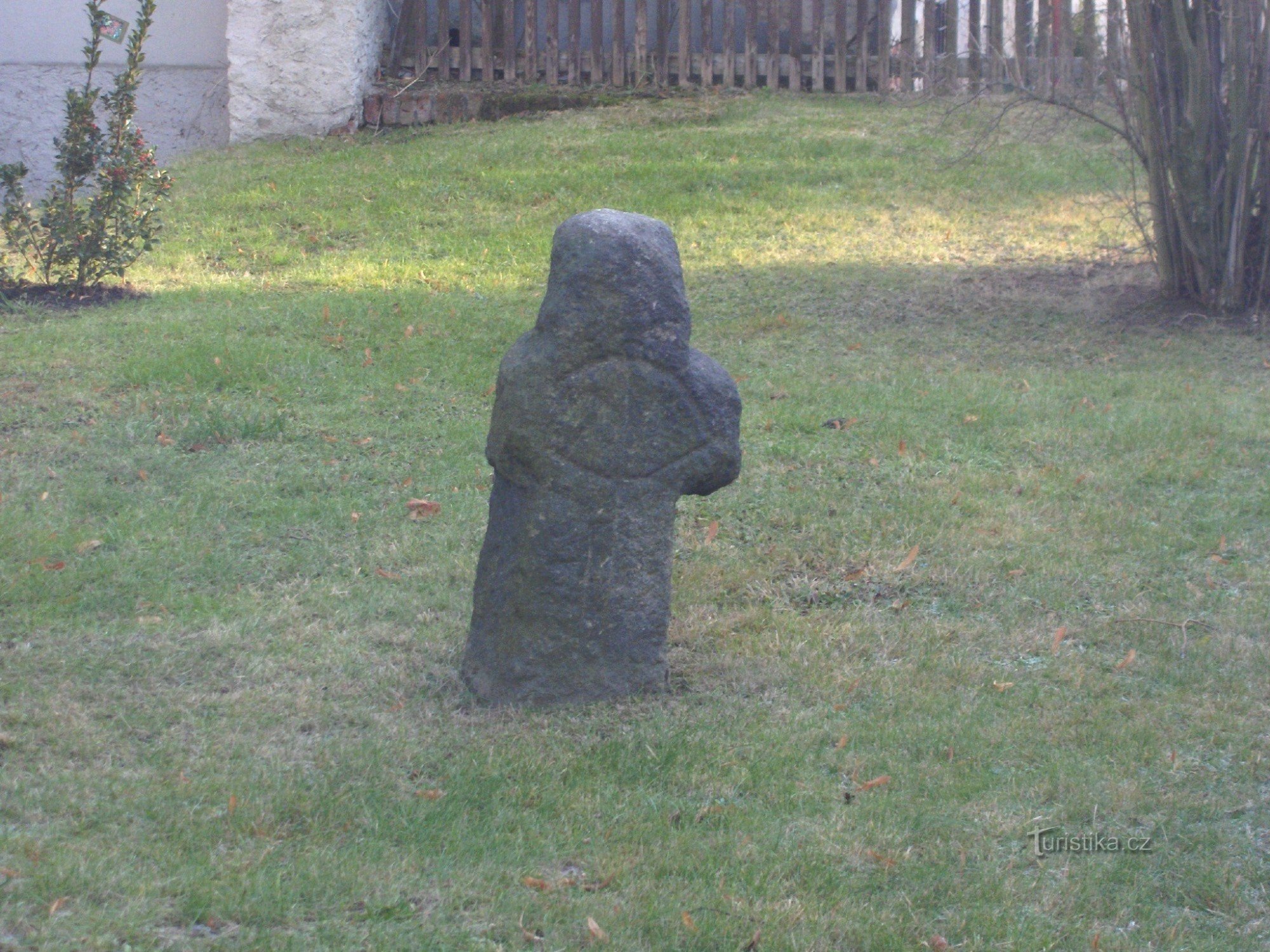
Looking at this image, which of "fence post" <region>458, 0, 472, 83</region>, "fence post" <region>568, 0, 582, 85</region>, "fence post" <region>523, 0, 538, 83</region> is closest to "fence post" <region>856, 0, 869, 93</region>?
"fence post" <region>568, 0, 582, 85</region>

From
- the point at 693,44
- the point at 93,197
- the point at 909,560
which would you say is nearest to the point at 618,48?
the point at 693,44

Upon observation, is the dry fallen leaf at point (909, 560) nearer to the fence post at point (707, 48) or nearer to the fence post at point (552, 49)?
the fence post at point (707, 48)

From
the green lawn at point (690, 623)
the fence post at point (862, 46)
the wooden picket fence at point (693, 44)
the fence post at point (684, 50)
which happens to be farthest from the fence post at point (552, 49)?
the green lawn at point (690, 623)

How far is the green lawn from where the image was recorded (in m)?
3.30

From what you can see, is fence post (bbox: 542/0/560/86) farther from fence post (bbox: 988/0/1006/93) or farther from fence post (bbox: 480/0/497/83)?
fence post (bbox: 988/0/1006/93)

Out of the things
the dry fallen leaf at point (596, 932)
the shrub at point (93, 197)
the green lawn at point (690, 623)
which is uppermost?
the shrub at point (93, 197)

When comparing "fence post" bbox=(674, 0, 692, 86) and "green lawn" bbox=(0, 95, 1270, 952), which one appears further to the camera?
"fence post" bbox=(674, 0, 692, 86)

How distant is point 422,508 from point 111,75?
10386 millimetres

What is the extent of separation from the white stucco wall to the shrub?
4497mm

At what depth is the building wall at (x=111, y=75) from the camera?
14.1m

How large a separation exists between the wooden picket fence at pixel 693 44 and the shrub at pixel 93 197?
5.85 metres

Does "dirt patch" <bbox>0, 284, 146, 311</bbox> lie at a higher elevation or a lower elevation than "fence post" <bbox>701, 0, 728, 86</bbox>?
lower

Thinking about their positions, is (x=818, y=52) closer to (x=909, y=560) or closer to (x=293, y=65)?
(x=293, y=65)

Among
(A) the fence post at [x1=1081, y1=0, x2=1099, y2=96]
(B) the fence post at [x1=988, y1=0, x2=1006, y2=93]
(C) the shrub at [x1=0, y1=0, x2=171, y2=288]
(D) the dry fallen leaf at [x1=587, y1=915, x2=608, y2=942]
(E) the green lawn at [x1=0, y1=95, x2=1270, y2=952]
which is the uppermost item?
(B) the fence post at [x1=988, y1=0, x2=1006, y2=93]
